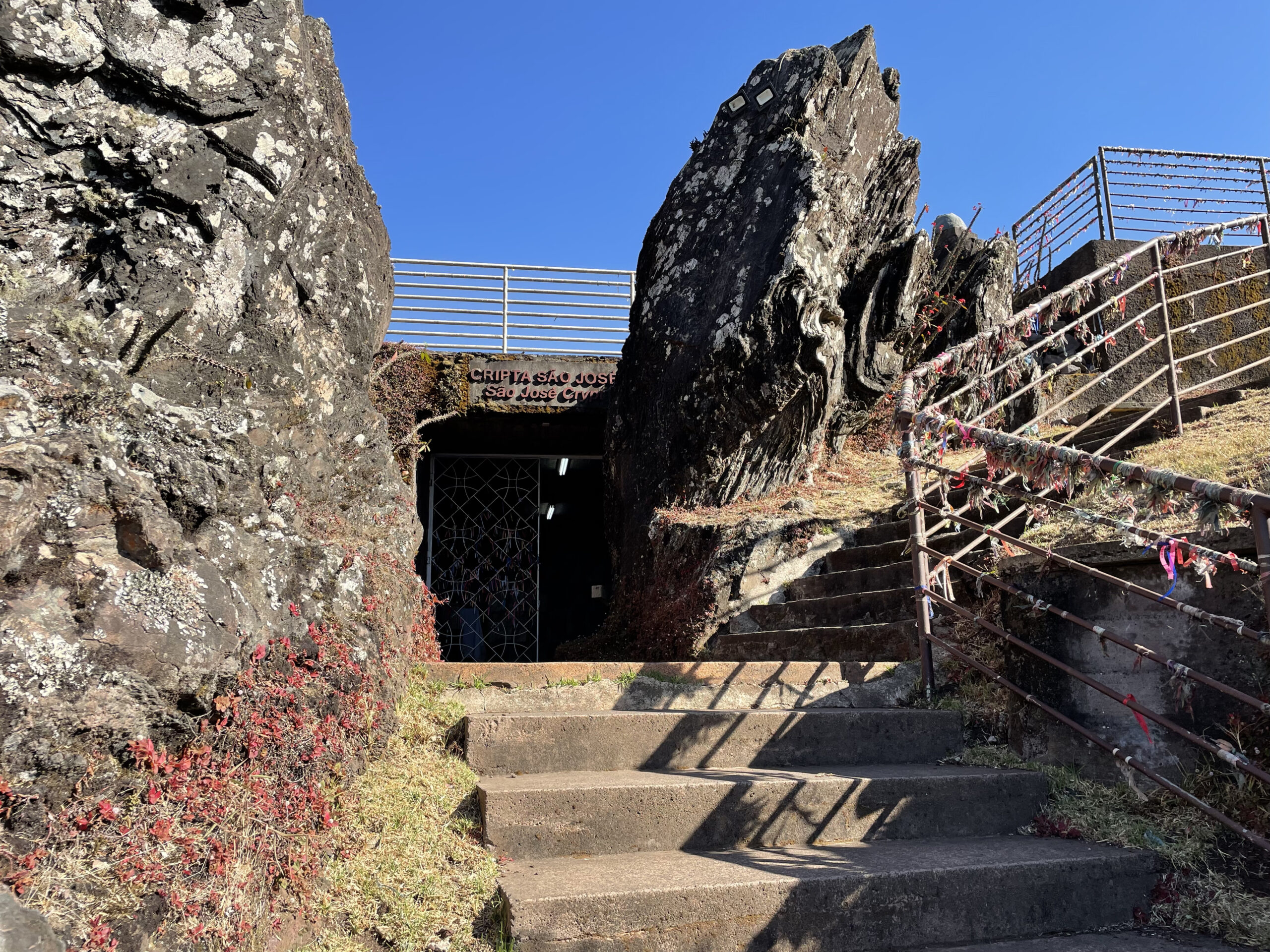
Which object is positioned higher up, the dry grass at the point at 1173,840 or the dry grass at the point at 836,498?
the dry grass at the point at 836,498

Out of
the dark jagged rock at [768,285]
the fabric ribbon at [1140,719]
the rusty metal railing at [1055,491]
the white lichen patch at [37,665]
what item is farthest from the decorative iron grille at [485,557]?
the white lichen patch at [37,665]

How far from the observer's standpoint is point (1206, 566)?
2428mm

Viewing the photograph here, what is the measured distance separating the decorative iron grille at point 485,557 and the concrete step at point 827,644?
5.10 metres

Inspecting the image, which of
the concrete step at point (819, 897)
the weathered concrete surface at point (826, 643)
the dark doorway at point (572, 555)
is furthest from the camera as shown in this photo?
the dark doorway at point (572, 555)

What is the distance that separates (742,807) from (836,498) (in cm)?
406

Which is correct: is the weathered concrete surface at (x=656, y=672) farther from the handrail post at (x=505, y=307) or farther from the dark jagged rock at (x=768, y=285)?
the handrail post at (x=505, y=307)

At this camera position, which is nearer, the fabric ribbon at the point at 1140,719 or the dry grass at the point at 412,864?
the dry grass at the point at 412,864

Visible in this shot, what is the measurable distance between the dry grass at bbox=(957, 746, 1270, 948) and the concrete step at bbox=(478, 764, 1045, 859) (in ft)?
0.32

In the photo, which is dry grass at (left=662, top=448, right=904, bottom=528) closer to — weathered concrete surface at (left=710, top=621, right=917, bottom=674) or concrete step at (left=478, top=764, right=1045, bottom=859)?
weathered concrete surface at (left=710, top=621, right=917, bottom=674)

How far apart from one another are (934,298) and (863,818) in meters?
6.81

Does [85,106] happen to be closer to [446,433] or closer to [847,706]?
[847,706]

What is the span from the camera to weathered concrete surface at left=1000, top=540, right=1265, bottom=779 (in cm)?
266

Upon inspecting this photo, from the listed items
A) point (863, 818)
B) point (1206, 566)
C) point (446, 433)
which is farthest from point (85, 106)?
point (446, 433)

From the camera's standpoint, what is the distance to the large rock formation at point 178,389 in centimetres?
194
